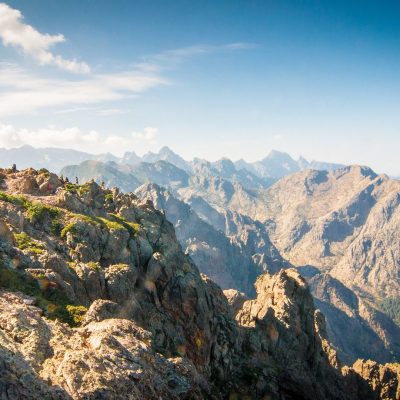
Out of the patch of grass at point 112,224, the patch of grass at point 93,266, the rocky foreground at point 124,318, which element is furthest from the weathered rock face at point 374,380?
the patch of grass at point 93,266

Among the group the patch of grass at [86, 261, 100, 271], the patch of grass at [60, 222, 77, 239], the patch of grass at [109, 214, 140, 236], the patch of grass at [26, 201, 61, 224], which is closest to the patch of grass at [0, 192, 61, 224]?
the patch of grass at [26, 201, 61, 224]

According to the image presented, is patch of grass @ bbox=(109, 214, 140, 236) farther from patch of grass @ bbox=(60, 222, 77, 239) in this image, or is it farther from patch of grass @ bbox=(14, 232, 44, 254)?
patch of grass @ bbox=(14, 232, 44, 254)

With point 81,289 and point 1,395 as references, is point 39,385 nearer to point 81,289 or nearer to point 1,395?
point 1,395

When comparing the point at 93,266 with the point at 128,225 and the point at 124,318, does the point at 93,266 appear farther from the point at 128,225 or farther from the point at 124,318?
the point at 128,225

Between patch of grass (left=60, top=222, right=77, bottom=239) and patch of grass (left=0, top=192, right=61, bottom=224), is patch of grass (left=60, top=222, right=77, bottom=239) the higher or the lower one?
the lower one

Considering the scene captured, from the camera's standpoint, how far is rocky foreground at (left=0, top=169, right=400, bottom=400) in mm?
23141

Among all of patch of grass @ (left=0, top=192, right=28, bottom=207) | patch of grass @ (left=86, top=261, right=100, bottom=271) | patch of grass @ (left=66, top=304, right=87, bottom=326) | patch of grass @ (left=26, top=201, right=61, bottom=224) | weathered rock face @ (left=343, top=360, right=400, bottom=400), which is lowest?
weathered rock face @ (left=343, top=360, right=400, bottom=400)

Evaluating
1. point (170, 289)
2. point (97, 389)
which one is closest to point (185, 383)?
point (97, 389)

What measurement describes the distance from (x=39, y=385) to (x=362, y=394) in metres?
99.9

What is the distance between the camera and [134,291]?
5419 centimetres

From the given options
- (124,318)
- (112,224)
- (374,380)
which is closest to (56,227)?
(112,224)

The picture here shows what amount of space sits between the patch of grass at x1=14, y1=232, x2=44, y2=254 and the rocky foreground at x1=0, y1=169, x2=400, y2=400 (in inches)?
10.1

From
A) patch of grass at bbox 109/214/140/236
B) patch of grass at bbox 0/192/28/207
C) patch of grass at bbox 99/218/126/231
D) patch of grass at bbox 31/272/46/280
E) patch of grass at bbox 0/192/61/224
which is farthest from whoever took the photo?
patch of grass at bbox 109/214/140/236

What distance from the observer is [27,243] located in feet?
150
